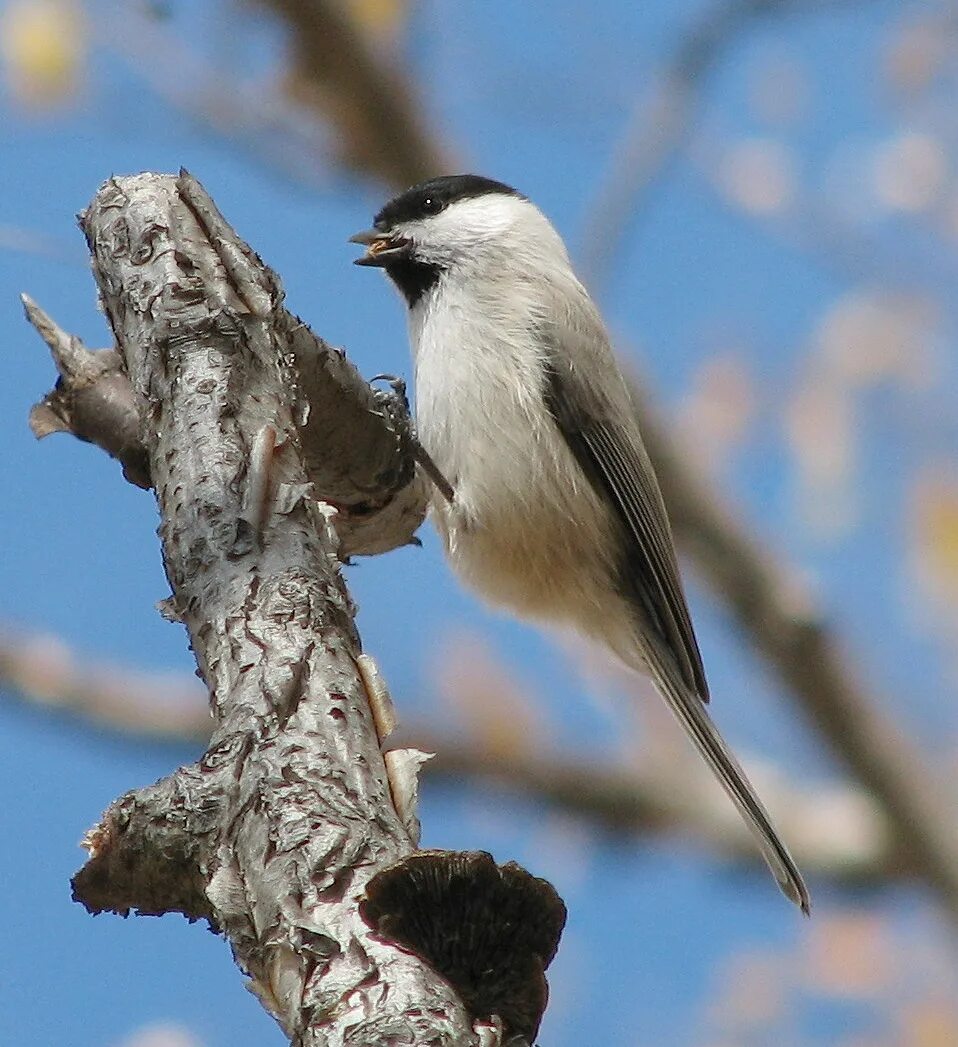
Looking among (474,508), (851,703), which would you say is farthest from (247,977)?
(851,703)

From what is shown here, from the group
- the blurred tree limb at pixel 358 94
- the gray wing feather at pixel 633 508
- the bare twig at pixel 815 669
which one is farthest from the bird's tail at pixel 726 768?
the blurred tree limb at pixel 358 94

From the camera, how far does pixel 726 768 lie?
110 inches

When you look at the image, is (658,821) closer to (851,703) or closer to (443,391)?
(851,703)

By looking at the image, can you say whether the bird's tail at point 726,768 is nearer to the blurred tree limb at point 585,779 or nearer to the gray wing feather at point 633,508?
the gray wing feather at point 633,508

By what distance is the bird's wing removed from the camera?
305 cm

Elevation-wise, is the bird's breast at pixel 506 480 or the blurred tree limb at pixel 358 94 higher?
the blurred tree limb at pixel 358 94

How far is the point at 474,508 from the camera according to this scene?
2945 mm

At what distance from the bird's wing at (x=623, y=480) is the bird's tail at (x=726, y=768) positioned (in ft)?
0.14

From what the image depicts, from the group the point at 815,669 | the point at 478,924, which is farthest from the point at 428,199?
the point at 478,924

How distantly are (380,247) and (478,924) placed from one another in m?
2.34

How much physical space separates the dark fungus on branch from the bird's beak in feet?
7.28

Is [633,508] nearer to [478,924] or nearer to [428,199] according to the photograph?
[428,199]

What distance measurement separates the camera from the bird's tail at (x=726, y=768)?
2568mm

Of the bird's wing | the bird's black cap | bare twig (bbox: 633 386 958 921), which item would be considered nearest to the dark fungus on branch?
the bird's wing
